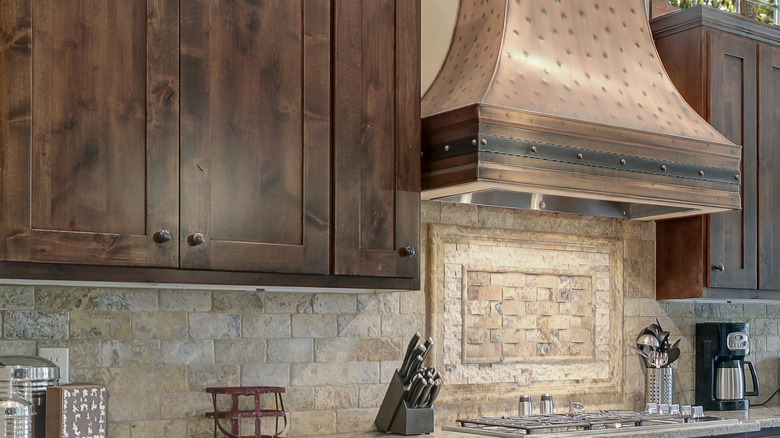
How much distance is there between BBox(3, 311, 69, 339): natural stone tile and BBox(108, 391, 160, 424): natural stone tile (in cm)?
24

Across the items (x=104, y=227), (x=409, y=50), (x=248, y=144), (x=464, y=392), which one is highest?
(x=409, y=50)

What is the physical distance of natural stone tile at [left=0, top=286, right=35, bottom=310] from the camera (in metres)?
2.55

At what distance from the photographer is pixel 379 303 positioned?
328 centimetres

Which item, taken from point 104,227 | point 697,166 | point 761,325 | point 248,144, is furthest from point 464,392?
point 761,325

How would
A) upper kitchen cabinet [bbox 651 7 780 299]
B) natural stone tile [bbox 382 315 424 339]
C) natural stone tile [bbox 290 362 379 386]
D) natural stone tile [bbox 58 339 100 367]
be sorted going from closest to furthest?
natural stone tile [bbox 58 339 100 367]
natural stone tile [bbox 290 362 379 386]
natural stone tile [bbox 382 315 424 339]
upper kitchen cabinet [bbox 651 7 780 299]

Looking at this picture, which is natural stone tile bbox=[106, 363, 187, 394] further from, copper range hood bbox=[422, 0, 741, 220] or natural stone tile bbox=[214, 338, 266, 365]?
copper range hood bbox=[422, 0, 741, 220]

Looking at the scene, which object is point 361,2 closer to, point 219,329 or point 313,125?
point 313,125

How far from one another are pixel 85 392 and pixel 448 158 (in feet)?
4.20

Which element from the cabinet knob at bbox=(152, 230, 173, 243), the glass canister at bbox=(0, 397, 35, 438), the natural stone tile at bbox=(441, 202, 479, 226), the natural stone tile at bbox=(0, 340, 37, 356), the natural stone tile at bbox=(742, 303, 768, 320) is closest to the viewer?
the glass canister at bbox=(0, 397, 35, 438)

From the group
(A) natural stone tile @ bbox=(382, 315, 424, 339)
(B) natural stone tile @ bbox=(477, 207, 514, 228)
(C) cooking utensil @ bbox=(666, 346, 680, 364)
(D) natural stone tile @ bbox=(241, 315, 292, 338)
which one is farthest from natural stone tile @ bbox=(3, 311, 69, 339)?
(C) cooking utensil @ bbox=(666, 346, 680, 364)

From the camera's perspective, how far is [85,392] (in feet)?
7.60

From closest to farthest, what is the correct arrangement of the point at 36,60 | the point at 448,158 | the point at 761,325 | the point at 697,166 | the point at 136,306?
1. the point at 36,60
2. the point at 136,306
3. the point at 448,158
4. the point at 697,166
5. the point at 761,325

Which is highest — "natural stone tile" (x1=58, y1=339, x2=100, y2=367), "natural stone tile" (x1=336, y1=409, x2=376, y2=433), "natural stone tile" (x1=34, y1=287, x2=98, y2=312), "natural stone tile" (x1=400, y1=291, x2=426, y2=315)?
"natural stone tile" (x1=34, y1=287, x2=98, y2=312)

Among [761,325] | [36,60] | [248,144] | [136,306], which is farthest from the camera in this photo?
[761,325]
